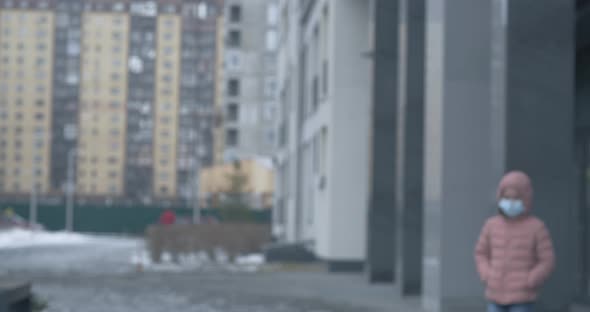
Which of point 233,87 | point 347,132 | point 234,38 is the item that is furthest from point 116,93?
point 347,132

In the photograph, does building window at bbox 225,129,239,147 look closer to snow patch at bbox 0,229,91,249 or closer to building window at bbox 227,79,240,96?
building window at bbox 227,79,240,96

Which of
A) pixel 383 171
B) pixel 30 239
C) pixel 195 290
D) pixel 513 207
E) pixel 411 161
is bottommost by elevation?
pixel 30 239

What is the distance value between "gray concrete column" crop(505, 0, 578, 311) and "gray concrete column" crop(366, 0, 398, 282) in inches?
338

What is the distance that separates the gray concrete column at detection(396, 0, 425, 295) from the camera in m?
14.7

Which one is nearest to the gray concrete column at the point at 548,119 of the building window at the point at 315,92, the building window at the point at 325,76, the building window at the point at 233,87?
the building window at the point at 325,76

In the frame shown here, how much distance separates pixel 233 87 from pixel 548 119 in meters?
67.1

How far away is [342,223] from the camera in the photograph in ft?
73.8

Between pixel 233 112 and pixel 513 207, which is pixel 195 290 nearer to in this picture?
pixel 513 207

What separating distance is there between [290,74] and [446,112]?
26.7 meters

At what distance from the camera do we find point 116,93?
4791 inches

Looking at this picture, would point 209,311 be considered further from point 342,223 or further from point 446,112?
point 342,223

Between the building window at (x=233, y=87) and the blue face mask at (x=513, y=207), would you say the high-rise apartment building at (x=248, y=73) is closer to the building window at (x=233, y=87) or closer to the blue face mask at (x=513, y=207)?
the building window at (x=233, y=87)

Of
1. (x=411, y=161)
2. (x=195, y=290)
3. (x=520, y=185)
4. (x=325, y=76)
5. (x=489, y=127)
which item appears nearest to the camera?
(x=520, y=185)

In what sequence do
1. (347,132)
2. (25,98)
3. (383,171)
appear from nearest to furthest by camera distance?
(383,171) → (347,132) → (25,98)
